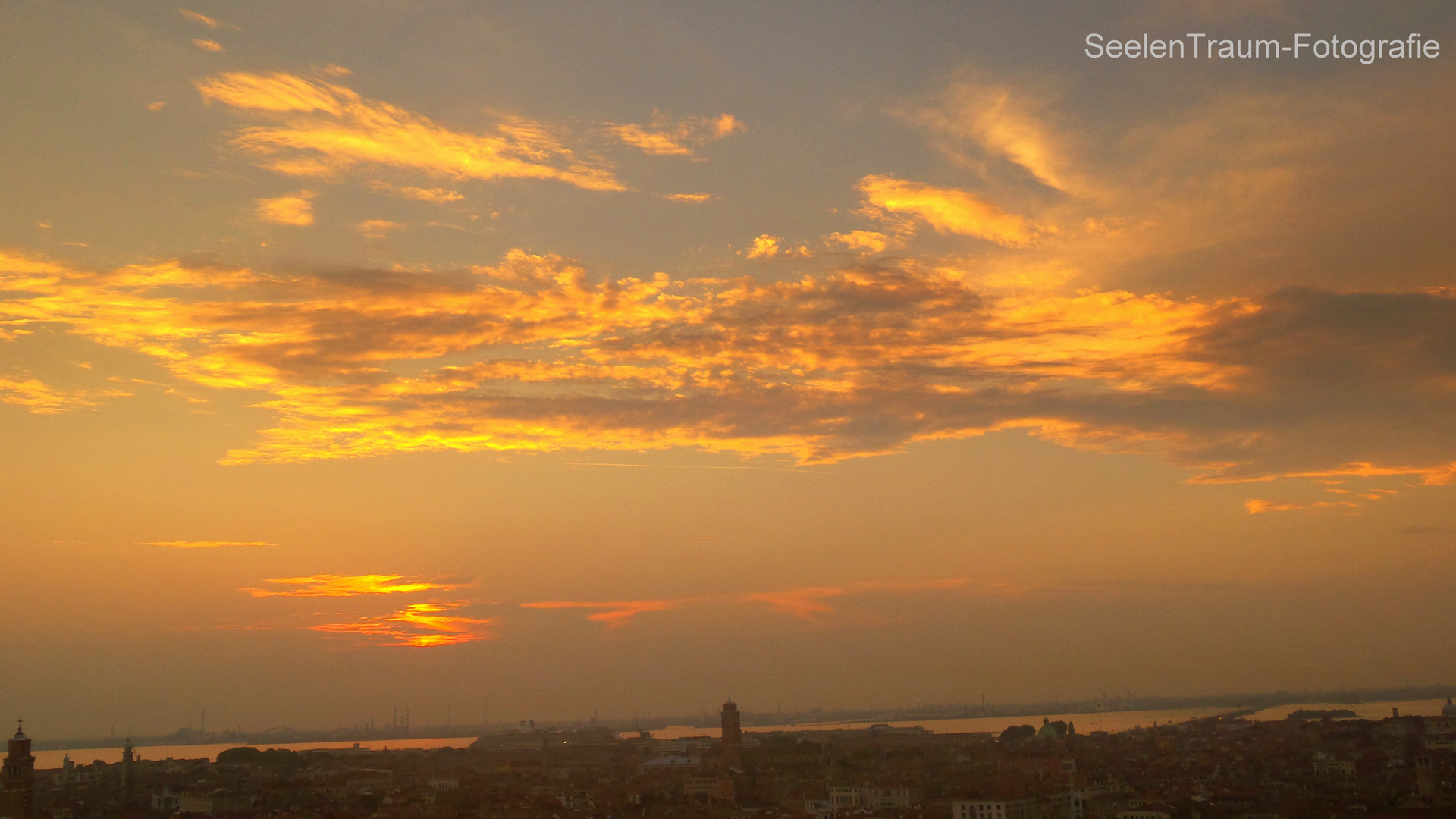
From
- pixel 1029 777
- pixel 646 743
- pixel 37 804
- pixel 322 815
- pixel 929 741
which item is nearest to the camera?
pixel 322 815

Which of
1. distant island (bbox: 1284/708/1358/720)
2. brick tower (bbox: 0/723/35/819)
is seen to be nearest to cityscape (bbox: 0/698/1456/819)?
brick tower (bbox: 0/723/35/819)

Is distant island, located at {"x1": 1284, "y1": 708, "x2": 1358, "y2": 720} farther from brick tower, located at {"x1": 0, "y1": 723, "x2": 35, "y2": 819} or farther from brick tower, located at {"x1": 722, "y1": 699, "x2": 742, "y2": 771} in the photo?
brick tower, located at {"x1": 0, "y1": 723, "x2": 35, "y2": 819}

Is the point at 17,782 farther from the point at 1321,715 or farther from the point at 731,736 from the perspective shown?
the point at 1321,715

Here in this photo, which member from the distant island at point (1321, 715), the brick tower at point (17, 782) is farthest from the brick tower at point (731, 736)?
the distant island at point (1321, 715)

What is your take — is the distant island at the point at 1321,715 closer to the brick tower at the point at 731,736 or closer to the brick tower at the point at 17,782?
the brick tower at the point at 731,736

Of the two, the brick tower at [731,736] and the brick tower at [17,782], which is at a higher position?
the brick tower at [17,782]

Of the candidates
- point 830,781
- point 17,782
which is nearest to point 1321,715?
point 830,781

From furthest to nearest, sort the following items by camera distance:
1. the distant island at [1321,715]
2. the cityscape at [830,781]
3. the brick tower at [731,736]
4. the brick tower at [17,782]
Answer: the distant island at [1321,715], the brick tower at [731,736], the cityscape at [830,781], the brick tower at [17,782]

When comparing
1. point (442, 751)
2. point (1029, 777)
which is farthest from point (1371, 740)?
point (442, 751)

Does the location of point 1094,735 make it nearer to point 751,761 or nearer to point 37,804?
point 751,761
